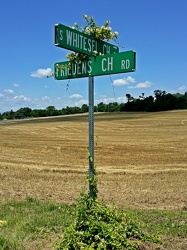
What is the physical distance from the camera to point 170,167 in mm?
13414

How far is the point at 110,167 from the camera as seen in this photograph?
44.3ft

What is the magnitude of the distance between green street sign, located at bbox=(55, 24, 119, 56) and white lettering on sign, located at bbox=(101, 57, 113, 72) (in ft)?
0.67

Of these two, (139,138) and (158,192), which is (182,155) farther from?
(158,192)

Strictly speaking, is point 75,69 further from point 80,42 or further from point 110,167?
point 110,167

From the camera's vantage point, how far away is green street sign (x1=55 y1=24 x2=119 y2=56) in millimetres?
3554

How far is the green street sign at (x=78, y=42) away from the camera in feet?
11.7

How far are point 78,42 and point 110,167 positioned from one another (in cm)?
1011

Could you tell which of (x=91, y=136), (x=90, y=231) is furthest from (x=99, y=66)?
(x=90, y=231)

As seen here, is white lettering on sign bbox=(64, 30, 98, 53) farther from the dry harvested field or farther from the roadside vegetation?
the roadside vegetation

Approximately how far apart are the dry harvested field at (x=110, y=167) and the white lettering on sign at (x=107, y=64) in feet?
2.96

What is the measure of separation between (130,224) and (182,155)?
12.9 metres

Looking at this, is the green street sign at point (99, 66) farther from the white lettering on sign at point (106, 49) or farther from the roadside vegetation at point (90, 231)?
the roadside vegetation at point (90, 231)

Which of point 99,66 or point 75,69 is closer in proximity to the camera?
point 99,66

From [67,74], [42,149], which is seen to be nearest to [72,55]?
[67,74]
